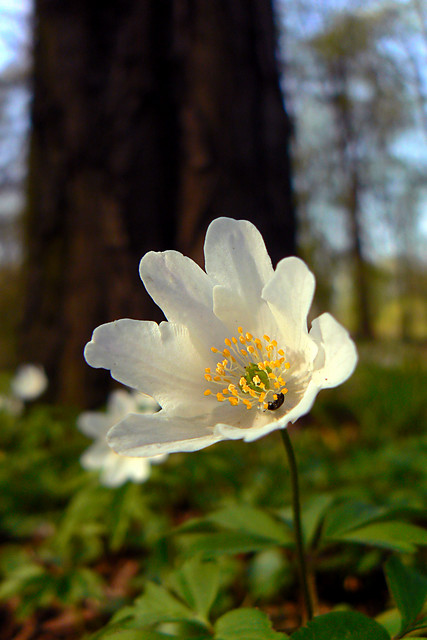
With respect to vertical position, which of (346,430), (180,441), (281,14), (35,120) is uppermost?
(281,14)

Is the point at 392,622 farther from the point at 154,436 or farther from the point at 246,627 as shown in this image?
the point at 154,436

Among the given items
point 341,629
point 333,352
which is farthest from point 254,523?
point 333,352

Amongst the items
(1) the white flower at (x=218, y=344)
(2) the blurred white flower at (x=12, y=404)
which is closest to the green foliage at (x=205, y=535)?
(2) the blurred white flower at (x=12, y=404)

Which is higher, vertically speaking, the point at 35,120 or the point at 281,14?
the point at 281,14

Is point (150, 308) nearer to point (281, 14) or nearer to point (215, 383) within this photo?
point (215, 383)

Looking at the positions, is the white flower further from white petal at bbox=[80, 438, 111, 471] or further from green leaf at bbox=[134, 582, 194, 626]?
white petal at bbox=[80, 438, 111, 471]

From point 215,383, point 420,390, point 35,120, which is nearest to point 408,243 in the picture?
point 420,390
